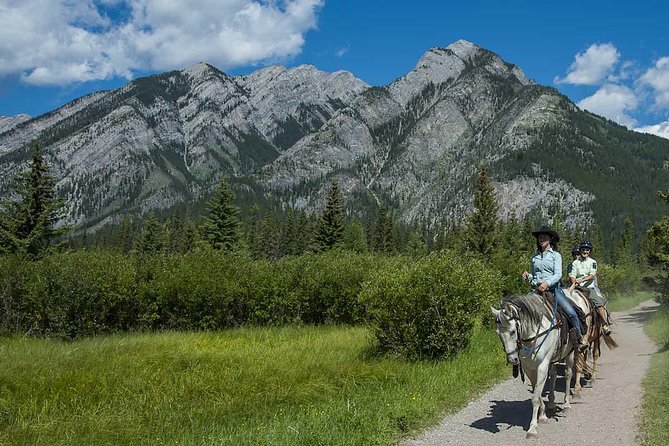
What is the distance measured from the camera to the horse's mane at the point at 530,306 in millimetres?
8219

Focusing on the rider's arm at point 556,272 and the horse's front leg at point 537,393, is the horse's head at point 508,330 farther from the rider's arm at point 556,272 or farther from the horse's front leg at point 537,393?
the rider's arm at point 556,272

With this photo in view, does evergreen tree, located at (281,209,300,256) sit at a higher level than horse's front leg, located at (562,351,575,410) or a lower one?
higher

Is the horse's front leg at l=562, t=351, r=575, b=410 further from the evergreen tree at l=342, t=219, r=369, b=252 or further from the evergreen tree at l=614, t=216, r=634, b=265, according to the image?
the evergreen tree at l=614, t=216, r=634, b=265

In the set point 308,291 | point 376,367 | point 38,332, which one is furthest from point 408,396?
point 38,332

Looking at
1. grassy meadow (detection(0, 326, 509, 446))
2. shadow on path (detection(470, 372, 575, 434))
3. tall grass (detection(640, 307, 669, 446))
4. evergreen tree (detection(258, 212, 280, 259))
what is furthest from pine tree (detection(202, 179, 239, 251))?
evergreen tree (detection(258, 212, 280, 259))

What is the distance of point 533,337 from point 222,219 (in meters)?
45.5

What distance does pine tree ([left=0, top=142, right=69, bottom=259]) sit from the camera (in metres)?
31.2

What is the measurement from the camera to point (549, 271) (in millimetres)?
9578

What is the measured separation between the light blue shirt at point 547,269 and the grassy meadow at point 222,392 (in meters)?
2.91

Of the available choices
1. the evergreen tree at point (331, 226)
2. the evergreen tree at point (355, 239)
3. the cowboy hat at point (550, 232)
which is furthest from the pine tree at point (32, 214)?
the evergreen tree at point (355, 239)

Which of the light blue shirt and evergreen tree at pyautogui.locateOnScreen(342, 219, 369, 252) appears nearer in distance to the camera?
the light blue shirt

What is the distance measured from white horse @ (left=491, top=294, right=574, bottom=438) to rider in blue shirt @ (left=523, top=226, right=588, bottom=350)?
1.72ft

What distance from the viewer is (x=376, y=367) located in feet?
41.8

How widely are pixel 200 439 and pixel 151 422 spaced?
1574 mm
